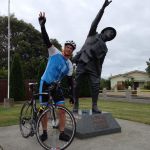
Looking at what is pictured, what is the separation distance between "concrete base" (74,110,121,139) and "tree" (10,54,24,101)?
15903 millimetres

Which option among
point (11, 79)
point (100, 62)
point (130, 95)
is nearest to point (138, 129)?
point (100, 62)

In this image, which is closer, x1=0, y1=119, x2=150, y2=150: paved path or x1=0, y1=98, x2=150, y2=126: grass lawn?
x1=0, y1=119, x2=150, y2=150: paved path

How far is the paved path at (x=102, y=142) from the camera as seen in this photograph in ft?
18.1

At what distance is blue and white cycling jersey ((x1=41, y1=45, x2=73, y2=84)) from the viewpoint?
220 inches

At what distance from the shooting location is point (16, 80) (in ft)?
73.0

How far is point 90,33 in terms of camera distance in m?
7.18

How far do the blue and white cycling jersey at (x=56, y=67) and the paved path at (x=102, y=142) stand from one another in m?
1.22

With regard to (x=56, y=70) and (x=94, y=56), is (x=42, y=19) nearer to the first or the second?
(x=56, y=70)

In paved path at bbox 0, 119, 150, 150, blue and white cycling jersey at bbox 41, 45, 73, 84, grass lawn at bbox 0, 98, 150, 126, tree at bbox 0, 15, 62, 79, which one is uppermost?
tree at bbox 0, 15, 62, 79

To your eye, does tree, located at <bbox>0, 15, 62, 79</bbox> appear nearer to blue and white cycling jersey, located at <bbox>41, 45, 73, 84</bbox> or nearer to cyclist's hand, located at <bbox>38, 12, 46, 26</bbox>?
blue and white cycling jersey, located at <bbox>41, 45, 73, 84</bbox>

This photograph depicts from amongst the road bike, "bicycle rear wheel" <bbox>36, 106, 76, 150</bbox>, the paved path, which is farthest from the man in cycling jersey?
"bicycle rear wheel" <bbox>36, 106, 76, 150</bbox>

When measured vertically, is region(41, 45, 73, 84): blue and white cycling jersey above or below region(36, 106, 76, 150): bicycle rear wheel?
above

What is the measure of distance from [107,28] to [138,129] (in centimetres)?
237

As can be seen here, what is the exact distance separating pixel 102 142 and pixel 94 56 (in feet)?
6.47
